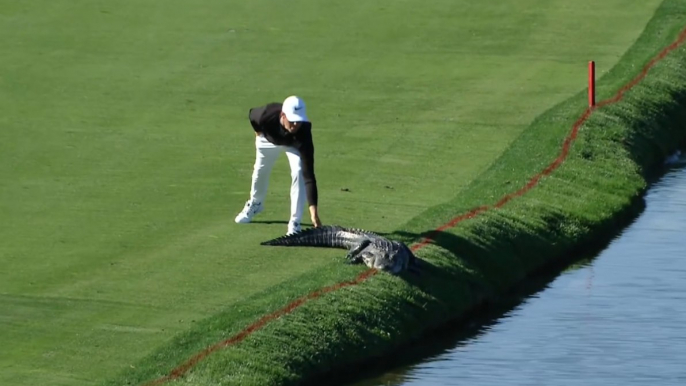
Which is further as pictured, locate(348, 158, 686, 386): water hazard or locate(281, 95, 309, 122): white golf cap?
locate(281, 95, 309, 122): white golf cap

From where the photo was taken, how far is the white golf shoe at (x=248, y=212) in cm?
1488

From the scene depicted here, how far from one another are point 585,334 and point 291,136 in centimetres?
298

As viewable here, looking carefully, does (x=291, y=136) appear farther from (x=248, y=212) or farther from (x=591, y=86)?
(x=591, y=86)

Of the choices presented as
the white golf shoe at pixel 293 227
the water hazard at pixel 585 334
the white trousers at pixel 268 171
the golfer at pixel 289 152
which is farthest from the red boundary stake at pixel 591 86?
the white golf shoe at pixel 293 227

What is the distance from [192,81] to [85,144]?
361cm

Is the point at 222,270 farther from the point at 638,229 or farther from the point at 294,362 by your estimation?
the point at 638,229

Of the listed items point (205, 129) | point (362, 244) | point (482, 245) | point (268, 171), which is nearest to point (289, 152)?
point (268, 171)

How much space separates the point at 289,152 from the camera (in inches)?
568

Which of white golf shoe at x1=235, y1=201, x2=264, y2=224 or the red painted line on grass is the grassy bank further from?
white golf shoe at x1=235, y1=201, x2=264, y2=224

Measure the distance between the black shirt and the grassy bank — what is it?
0.79 metres

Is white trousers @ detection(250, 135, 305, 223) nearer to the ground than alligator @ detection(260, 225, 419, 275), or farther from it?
farther from it

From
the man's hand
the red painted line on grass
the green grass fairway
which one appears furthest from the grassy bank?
the man's hand

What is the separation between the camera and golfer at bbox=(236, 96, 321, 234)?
13953 mm

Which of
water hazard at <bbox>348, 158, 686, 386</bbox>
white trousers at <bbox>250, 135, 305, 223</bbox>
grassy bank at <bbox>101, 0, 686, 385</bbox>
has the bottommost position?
water hazard at <bbox>348, 158, 686, 386</bbox>
